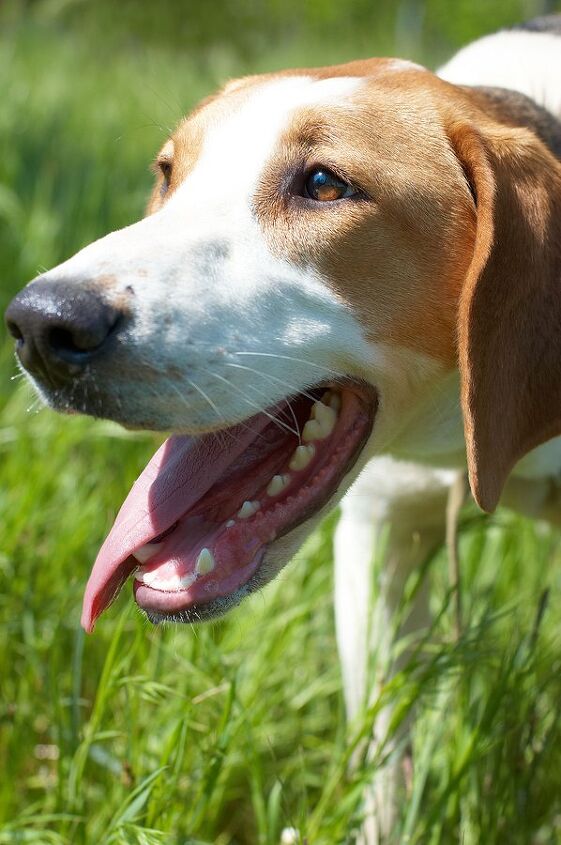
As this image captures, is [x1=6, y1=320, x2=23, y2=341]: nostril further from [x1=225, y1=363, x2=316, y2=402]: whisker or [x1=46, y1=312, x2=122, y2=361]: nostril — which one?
[x1=225, y1=363, x2=316, y2=402]: whisker

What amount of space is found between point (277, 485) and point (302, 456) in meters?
0.08

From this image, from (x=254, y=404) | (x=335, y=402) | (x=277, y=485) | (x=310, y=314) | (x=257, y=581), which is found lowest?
(x=257, y=581)

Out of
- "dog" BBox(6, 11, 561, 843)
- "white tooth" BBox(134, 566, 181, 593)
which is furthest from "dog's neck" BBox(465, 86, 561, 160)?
"white tooth" BBox(134, 566, 181, 593)

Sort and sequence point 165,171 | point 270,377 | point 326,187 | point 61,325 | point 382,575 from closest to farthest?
point 61,325 < point 270,377 < point 326,187 < point 165,171 < point 382,575

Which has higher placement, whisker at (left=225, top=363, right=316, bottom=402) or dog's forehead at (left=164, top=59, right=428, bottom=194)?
dog's forehead at (left=164, top=59, right=428, bottom=194)

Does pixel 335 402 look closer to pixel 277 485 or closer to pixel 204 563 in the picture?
pixel 277 485

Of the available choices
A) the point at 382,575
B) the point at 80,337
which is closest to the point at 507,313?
the point at 80,337

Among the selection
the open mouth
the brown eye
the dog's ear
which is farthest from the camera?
the brown eye

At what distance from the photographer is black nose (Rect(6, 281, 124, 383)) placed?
6.14ft

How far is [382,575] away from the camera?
311 cm

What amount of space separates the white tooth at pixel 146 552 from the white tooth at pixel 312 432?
0.37 m

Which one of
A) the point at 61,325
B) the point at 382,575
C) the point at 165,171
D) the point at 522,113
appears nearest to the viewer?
the point at 61,325

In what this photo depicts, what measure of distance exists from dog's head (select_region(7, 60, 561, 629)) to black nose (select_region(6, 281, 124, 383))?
0.33 feet

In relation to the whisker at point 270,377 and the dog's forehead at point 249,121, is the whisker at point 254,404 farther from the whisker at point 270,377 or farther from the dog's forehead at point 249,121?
the dog's forehead at point 249,121
